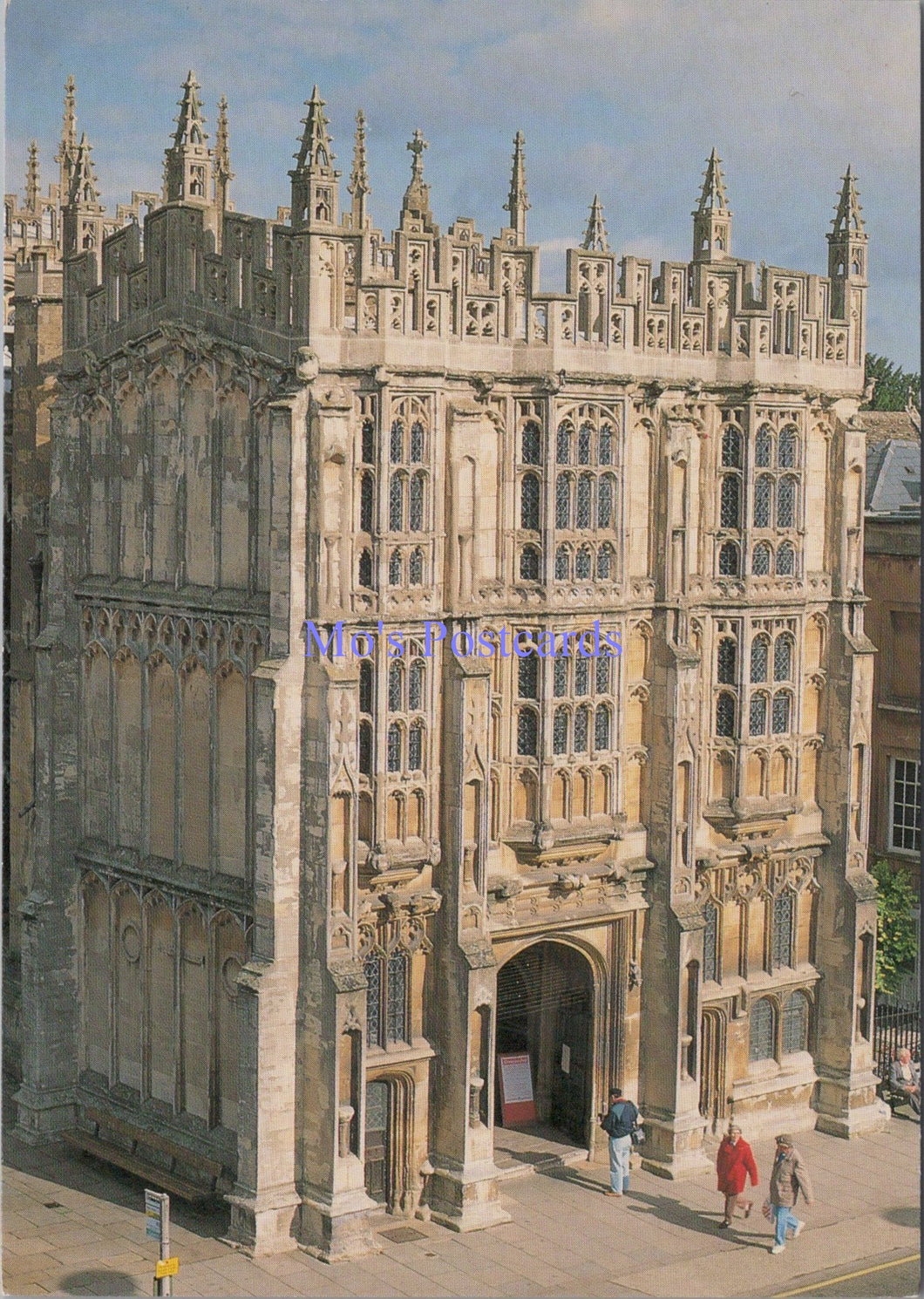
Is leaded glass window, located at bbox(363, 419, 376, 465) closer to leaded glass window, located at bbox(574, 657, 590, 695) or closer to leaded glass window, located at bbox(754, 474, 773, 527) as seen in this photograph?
leaded glass window, located at bbox(574, 657, 590, 695)

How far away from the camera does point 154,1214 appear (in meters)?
25.2

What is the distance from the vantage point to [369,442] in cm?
2847

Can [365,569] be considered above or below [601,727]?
above

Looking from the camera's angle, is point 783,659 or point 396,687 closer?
point 396,687

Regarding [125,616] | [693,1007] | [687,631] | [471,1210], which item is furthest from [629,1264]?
[125,616]

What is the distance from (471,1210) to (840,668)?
10.5 metres

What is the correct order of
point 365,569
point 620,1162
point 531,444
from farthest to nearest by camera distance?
point 620,1162
point 531,444
point 365,569

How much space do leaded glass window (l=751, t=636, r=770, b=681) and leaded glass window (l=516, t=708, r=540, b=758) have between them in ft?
13.9

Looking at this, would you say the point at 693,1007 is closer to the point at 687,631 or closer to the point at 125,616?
the point at 687,631

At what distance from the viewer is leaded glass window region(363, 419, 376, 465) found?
28406 mm

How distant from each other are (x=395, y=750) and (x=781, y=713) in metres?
7.43

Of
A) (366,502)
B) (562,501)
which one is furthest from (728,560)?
(366,502)

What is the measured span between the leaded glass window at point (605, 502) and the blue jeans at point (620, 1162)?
881 centimetres

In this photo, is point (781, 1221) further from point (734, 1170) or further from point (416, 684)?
point (416, 684)
